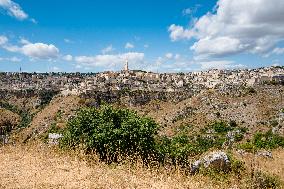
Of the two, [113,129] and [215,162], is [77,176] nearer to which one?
[215,162]

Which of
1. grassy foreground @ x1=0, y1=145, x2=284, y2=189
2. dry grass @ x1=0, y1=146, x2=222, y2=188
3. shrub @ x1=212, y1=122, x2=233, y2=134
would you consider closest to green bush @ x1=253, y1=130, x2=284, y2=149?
shrub @ x1=212, y1=122, x2=233, y2=134

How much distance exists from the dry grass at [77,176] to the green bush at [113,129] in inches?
232

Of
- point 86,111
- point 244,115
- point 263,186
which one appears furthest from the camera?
point 244,115

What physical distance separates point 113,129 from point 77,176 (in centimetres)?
920

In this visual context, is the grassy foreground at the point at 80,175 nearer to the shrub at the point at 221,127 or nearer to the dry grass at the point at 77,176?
the dry grass at the point at 77,176

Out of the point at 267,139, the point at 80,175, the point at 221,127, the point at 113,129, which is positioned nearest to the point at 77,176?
the point at 80,175

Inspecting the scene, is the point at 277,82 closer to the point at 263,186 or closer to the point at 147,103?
the point at 147,103

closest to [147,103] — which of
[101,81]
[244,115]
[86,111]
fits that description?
[101,81]

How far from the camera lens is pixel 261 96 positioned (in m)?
90.8

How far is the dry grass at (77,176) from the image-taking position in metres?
7.59

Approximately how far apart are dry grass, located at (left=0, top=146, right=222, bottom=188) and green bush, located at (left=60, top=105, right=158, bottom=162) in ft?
19.3

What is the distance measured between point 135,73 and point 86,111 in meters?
172

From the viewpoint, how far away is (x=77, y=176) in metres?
8.06

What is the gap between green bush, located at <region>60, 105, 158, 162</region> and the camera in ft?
53.7
